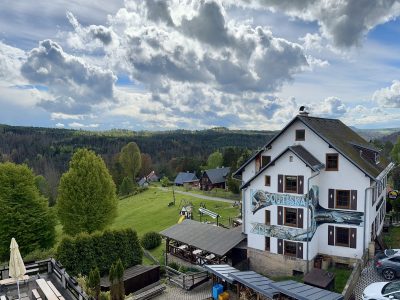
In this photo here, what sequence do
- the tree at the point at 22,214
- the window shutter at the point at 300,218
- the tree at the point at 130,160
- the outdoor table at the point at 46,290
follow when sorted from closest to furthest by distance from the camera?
the outdoor table at the point at 46,290
the window shutter at the point at 300,218
the tree at the point at 22,214
the tree at the point at 130,160

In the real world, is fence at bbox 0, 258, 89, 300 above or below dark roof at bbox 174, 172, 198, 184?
above

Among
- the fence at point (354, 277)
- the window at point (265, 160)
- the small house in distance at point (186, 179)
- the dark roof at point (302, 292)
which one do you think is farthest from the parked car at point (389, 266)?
the small house in distance at point (186, 179)

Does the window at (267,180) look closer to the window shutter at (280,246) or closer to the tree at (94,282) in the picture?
the window shutter at (280,246)

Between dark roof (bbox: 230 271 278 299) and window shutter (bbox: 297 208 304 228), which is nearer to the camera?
dark roof (bbox: 230 271 278 299)

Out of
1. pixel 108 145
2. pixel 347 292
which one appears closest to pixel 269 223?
pixel 347 292

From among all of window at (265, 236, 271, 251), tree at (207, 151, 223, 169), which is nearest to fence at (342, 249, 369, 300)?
window at (265, 236, 271, 251)

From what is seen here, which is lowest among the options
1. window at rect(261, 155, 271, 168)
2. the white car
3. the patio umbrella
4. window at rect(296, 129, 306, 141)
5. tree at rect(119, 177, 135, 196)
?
tree at rect(119, 177, 135, 196)

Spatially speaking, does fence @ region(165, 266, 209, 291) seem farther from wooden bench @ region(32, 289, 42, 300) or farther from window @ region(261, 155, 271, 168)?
wooden bench @ region(32, 289, 42, 300)
